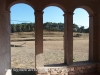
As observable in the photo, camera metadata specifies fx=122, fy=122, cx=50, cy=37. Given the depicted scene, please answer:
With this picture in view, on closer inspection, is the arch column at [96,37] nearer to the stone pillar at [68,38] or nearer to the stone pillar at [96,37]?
the stone pillar at [96,37]

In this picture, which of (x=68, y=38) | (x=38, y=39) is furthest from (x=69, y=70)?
(x=38, y=39)

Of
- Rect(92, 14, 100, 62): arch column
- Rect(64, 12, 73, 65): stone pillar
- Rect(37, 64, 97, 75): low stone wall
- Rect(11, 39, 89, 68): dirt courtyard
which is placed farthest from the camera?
Rect(11, 39, 89, 68): dirt courtyard

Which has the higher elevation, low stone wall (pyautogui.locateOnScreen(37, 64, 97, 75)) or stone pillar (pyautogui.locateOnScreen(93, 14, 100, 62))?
stone pillar (pyautogui.locateOnScreen(93, 14, 100, 62))

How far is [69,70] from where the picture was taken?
19.3 feet

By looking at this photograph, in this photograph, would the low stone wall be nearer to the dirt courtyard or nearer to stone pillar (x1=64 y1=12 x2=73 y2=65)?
stone pillar (x1=64 y1=12 x2=73 y2=65)

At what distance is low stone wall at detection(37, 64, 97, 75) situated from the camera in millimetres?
5571

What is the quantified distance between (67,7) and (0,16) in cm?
336

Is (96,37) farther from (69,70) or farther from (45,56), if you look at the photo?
(45,56)

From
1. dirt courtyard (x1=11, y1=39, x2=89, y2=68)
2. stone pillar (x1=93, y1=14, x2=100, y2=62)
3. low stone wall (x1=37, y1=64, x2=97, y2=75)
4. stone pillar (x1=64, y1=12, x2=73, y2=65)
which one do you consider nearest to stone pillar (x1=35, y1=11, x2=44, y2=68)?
low stone wall (x1=37, y1=64, x2=97, y2=75)

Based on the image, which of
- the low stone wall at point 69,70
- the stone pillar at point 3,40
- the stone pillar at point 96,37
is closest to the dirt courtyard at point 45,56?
the low stone wall at point 69,70

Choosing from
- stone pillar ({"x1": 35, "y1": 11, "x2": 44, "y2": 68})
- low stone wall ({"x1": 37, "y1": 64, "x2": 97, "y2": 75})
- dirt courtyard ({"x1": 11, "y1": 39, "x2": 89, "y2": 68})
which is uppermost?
stone pillar ({"x1": 35, "y1": 11, "x2": 44, "y2": 68})

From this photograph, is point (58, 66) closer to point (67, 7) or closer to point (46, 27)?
point (67, 7)

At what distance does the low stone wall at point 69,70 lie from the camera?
5571mm

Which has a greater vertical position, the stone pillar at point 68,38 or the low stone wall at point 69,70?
the stone pillar at point 68,38
